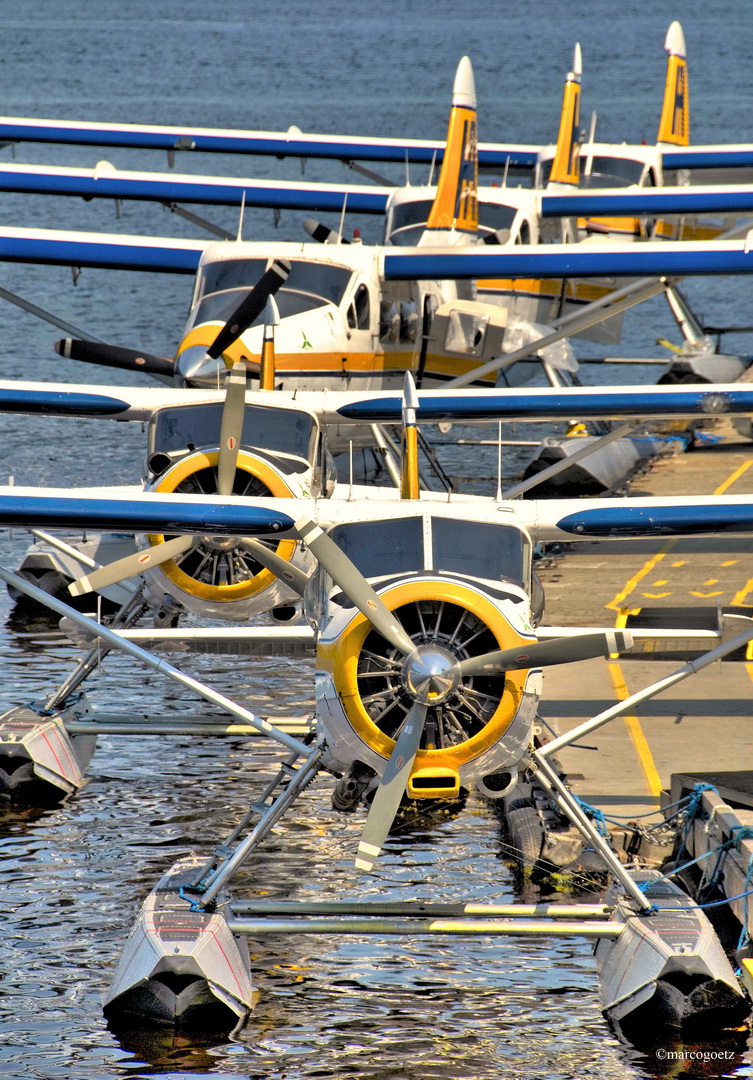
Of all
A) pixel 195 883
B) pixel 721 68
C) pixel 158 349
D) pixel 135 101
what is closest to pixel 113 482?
pixel 158 349

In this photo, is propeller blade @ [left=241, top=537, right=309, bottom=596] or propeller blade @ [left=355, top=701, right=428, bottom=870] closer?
propeller blade @ [left=355, top=701, right=428, bottom=870]

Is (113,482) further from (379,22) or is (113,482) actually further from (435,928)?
(379,22)

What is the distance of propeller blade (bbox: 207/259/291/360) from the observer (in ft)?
47.8

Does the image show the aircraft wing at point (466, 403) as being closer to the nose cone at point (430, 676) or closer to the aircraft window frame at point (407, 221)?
the nose cone at point (430, 676)

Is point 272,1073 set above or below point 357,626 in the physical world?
below

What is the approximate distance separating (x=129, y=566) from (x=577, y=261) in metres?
9.54

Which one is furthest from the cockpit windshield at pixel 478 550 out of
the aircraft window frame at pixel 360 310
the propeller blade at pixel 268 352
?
the aircraft window frame at pixel 360 310

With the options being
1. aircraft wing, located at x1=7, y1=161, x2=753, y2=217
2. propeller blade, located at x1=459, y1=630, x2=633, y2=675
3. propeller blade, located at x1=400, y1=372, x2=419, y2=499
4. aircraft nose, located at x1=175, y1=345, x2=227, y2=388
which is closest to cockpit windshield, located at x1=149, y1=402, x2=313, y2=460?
aircraft nose, located at x1=175, y1=345, x2=227, y2=388

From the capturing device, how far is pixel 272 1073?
902 cm

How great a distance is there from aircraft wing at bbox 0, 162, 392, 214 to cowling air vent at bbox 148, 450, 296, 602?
11.6 meters

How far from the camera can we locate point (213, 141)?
27656 millimetres

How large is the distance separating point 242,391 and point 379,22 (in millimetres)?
138981

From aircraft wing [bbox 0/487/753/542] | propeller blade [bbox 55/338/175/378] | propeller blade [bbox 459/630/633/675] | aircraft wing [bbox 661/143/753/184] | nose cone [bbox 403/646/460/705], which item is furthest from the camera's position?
aircraft wing [bbox 661/143/753/184]

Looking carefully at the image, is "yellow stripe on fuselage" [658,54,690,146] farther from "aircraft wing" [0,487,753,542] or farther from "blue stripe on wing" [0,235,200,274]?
"aircraft wing" [0,487,753,542]
